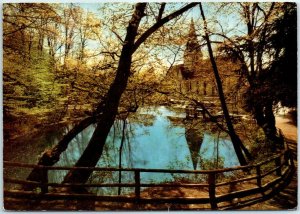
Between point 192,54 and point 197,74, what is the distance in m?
0.54

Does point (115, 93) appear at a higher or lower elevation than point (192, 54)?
lower

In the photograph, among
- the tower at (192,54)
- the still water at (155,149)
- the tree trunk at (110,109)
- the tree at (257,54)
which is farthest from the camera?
the still water at (155,149)

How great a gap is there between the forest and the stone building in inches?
1.3

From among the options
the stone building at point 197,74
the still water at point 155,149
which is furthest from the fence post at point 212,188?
the stone building at point 197,74

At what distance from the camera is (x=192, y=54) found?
307 inches

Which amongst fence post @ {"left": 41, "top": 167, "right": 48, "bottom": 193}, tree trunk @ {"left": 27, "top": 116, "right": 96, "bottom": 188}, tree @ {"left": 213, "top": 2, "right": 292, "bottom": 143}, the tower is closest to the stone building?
the tower

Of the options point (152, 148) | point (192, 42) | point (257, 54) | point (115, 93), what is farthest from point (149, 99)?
point (257, 54)

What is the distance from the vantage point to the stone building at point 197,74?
759 centimetres

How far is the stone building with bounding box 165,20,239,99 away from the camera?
759 centimetres

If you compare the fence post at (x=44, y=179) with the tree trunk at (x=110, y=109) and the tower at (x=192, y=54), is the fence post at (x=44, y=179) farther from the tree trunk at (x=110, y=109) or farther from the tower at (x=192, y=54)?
the tower at (x=192, y=54)

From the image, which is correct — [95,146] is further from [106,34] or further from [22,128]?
[106,34]

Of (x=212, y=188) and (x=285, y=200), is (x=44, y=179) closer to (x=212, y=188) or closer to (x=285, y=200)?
(x=212, y=188)

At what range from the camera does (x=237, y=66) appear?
756cm

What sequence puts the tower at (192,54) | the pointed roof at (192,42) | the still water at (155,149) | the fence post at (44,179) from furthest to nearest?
the still water at (155,149), the tower at (192,54), the pointed roof at (192,42), the fence post at (44,179)
